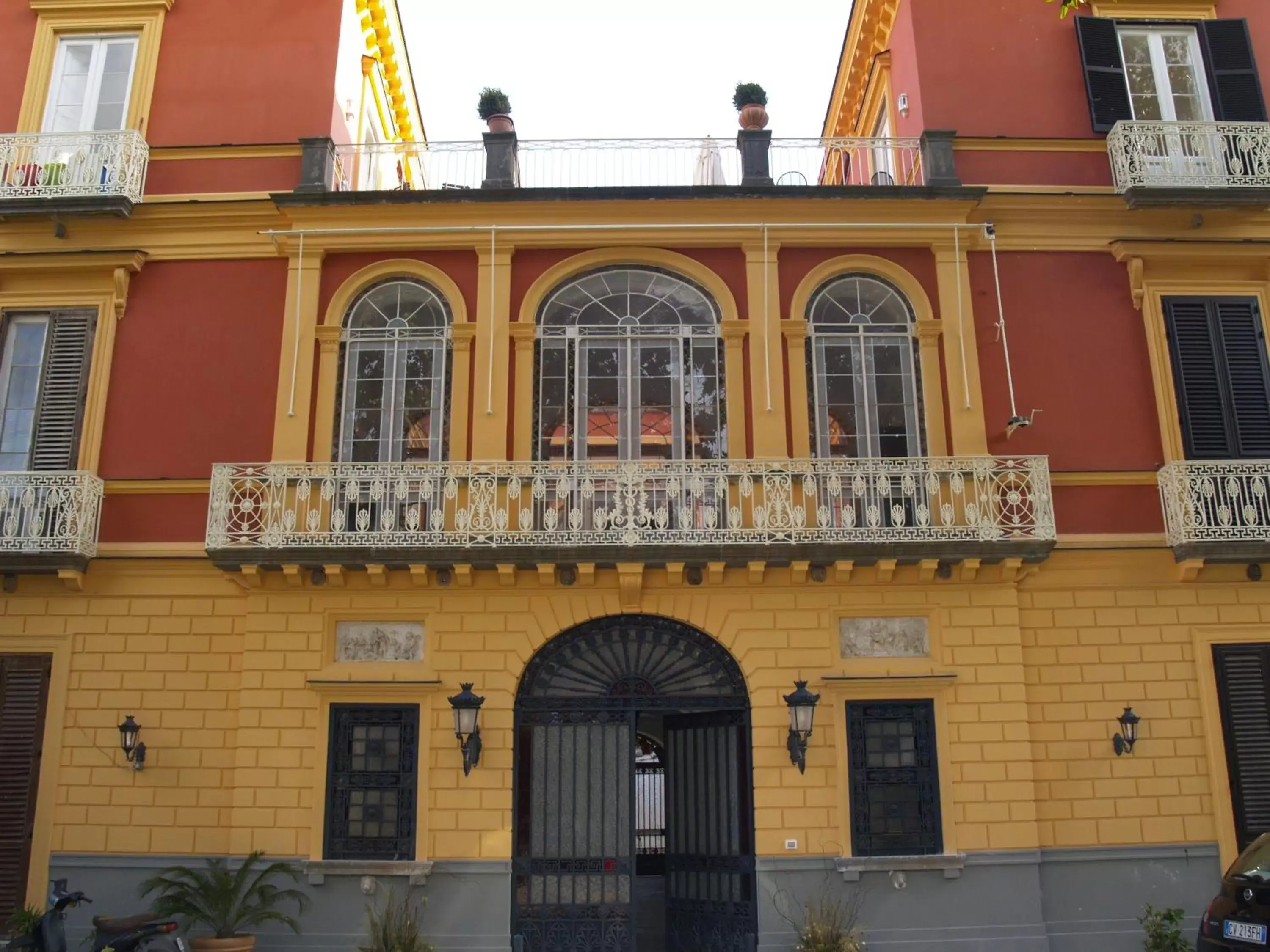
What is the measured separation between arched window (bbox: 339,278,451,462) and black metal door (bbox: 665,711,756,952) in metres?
4.48

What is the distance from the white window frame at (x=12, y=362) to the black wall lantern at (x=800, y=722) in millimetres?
9393

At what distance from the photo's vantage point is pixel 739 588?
11930 millimetres

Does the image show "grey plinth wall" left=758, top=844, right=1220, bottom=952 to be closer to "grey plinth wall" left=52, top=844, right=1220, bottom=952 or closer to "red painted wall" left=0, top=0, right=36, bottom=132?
"grey plinth wall" left=52, top=844, right=1220, bottom=952

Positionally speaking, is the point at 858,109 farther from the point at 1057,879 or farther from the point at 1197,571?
the point at 1057,879

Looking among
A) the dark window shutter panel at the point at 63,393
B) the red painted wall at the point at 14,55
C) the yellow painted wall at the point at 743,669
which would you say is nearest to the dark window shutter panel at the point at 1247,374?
the yellow painted wall at the point at 743,669

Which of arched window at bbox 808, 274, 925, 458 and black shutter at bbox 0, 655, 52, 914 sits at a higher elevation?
arched window at bbox 808, 274, 925, 458

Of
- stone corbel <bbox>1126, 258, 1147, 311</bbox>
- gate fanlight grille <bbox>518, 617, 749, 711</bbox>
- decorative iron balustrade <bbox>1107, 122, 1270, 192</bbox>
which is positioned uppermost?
decorative iron balustrade <bbox>1107, 122, 1270, 192</bbox>

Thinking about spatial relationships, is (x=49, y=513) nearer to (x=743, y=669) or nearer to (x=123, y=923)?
(x=123, y=923)

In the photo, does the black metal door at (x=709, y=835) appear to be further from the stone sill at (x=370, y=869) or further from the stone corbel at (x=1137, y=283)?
the stone corbel at (x=1137, y=283)

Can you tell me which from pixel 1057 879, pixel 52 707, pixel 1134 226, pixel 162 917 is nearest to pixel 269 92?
pixel 52 707

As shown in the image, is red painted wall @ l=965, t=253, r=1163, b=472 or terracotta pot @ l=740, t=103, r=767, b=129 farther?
terracotta pot @ l=740, t=103, r=767, b=129

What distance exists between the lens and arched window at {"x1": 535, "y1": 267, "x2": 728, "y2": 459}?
12.8m

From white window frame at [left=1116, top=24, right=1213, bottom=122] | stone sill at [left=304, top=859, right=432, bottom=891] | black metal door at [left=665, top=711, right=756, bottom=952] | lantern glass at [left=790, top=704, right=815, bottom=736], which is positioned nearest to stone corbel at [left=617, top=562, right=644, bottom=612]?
black metal door at [left=665, top=711, right=756, bottom=952]

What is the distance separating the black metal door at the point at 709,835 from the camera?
1152cm
